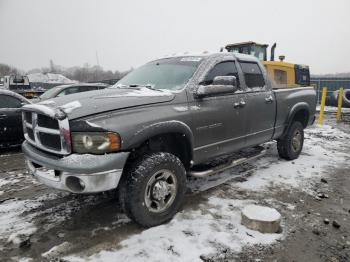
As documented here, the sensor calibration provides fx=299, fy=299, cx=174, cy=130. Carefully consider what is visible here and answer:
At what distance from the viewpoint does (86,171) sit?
9.01ft

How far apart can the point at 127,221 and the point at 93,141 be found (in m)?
1.19

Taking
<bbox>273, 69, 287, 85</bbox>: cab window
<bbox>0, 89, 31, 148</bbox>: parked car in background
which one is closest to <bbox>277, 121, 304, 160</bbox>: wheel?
<bbox>0, 89, 31, 148</bbox>: parked car in background

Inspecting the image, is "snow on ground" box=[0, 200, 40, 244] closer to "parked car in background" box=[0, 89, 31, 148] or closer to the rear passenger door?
the rear passenger door

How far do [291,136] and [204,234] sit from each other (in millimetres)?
3482

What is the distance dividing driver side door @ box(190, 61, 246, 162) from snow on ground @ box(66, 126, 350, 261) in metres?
0.69

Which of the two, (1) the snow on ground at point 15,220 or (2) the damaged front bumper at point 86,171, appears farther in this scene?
(1) the snow on ground at point 15,220

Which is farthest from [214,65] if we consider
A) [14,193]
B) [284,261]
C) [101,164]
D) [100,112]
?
[14,193]

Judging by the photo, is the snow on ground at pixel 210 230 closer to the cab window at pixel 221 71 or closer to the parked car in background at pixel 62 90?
the cab window at pixel 221 71

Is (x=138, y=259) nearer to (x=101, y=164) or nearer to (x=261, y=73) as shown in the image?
(x=101, y=164)

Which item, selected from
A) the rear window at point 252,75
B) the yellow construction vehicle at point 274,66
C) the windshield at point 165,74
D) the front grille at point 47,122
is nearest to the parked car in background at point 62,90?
the windshield at point 165,74

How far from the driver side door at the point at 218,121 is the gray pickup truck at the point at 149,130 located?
13 mm

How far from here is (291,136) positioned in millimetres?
5883

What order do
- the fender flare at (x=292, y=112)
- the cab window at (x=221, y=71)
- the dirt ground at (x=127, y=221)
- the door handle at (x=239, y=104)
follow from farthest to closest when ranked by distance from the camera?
the fender flare at (x=292, y=112) < the door handle at (x=239, y=104) < the cab window at (x=221, y=71) < the dirt ground at (x=127, y=221)

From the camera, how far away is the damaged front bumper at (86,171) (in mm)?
2766
